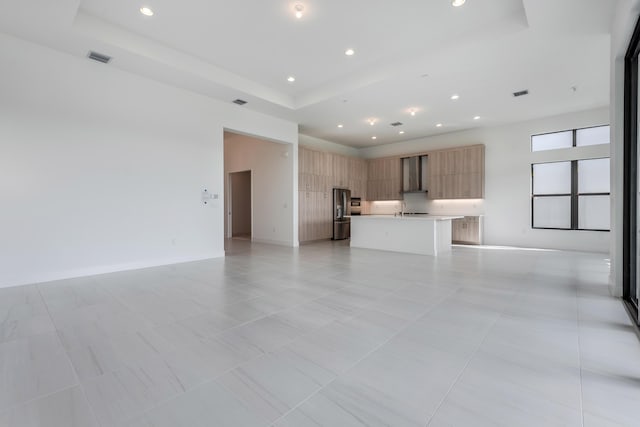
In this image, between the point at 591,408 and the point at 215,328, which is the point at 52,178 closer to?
the point at 215,328

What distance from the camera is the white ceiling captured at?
145 inches

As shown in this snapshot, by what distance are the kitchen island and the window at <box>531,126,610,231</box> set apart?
2912mm

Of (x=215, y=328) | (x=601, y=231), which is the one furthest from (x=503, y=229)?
(x=215, y=328)

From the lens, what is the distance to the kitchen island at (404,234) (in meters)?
6.50

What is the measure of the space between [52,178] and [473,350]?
5.72m

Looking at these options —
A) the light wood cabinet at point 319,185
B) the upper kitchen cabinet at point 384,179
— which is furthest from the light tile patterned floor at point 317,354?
the upper kitchen cabinet at point 384,179

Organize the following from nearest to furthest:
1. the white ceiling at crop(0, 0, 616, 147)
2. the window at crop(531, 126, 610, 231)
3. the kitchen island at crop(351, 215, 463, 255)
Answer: the white ceiling at crop(0, 0, 616, 147) → the kitchen island at crop(351, 215, 463, 255) → the window at crop(531, 126, 610, 231)

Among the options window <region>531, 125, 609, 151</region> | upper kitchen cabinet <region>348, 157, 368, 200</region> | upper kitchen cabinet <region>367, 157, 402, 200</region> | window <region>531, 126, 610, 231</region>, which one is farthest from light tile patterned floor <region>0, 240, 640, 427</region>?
upper kitchen cabinet <region>348, 157, 368, 200</region>

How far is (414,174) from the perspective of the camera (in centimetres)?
995

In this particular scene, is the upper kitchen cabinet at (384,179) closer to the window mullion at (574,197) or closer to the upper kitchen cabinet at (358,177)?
the upper kitchen cabinet at (358,177)

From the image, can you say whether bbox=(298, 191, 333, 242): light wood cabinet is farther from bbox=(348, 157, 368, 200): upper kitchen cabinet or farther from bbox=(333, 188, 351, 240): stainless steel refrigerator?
bbox=(348, 157, 368, 200): upper kitchen cabinet

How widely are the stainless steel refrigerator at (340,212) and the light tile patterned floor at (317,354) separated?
18.6ft

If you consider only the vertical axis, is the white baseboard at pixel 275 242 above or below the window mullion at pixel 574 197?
below

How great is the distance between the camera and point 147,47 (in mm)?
4461
